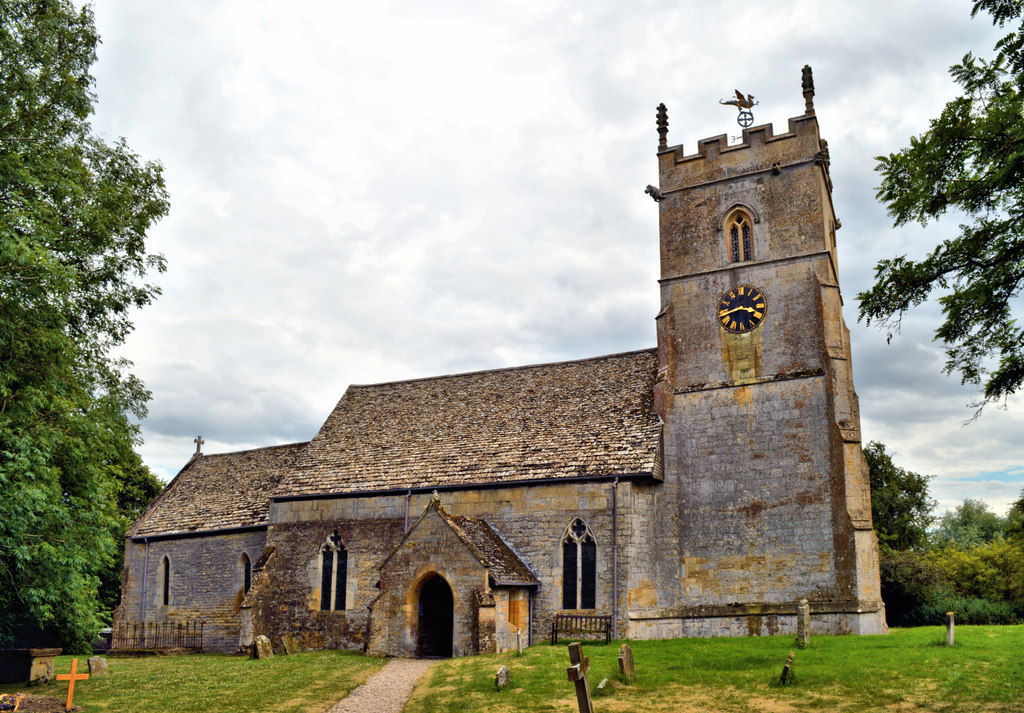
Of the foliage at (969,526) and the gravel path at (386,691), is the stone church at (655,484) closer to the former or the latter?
the gravel path at (386,691)

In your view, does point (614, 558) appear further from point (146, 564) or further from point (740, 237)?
point (146, 564)

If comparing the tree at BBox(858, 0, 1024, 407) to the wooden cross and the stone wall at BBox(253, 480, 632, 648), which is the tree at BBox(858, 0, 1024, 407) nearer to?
the wooden cross

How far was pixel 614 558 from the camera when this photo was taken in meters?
27.4

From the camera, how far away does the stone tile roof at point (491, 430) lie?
97.9 ft

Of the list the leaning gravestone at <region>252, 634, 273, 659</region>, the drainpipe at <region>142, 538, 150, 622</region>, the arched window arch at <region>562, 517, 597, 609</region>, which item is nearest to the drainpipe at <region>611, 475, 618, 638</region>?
the arched window arch at <region>562, 517, 597, 609</region>

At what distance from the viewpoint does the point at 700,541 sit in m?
27.9

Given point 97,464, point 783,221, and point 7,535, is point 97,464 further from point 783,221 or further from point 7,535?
point 783,221

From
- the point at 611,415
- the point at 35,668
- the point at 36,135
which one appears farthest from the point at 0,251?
the point at 611,415

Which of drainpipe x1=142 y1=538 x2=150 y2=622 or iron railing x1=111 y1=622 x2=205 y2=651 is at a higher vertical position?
drainpipe x1=142 y1=538 x2=150 y2=622

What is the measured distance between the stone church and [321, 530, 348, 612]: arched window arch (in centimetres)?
8

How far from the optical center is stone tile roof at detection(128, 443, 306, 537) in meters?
37.4

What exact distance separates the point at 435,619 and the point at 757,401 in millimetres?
13330

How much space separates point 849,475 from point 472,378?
16.9 metres

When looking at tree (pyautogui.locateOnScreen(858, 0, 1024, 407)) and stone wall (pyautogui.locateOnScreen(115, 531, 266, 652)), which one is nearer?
tree (pyautogui.locateOnScreen(858, 0, 1024, 407))
